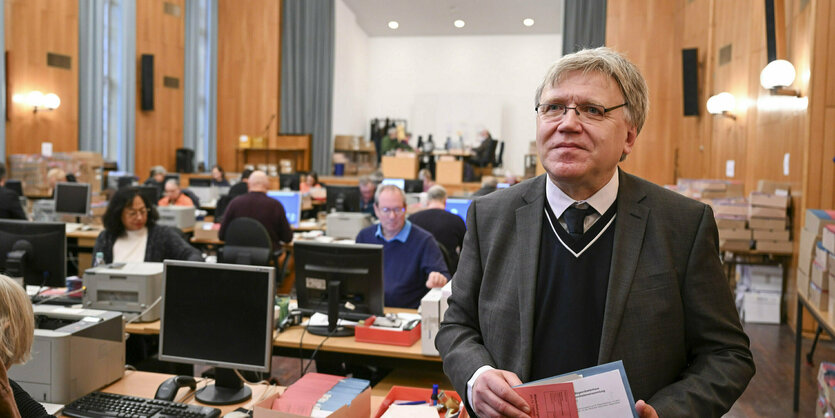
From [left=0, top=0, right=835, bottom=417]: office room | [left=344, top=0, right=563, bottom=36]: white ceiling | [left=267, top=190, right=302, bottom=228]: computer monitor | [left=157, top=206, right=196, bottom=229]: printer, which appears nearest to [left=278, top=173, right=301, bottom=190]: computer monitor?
[left=0, top=0, right=835, bottom=417]: office room

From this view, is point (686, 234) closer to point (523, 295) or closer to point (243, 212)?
point (523, 295)

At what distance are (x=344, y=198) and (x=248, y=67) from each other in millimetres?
9341

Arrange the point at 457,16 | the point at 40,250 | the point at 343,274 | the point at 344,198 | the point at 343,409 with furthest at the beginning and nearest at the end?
the point at 457,16 → the point at 344,198 → the point at 40,250 → the point at 343,274 → the point at 343,409

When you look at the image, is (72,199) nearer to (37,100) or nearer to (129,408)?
(37,100)

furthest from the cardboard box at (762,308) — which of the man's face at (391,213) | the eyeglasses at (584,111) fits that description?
the eyeglasses at (584,111)

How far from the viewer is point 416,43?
65.5 feet

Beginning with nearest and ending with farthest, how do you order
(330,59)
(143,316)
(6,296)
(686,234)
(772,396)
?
1. (686,234)
2. (6,296)
3. (143,316)
4. (772,396)
5. (330,59)

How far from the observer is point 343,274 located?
3.58m

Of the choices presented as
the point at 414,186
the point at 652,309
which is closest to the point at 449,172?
the point at 414,186

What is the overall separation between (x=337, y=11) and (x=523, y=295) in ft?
56.2

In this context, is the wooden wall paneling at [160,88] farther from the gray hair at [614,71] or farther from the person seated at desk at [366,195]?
the gray hair at [614,71]

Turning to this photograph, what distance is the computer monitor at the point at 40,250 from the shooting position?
3939 millimetres

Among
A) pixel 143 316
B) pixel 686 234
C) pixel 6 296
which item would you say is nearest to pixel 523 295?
pixel 686 234

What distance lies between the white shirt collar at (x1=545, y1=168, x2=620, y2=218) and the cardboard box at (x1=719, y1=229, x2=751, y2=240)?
19.6ft
